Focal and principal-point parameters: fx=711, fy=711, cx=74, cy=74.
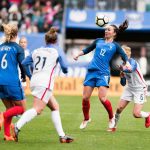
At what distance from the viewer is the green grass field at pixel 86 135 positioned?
11742mm

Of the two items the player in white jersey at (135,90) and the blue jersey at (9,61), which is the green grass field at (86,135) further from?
the blue jersey at (9,61)

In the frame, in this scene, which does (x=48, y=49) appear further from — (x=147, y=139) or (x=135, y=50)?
(x=135, y=50)

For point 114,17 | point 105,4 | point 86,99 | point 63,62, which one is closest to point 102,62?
point 86,99

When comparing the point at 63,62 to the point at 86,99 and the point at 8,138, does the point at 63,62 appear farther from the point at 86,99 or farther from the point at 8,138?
the point at 86,99

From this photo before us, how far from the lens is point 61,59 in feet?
38.7

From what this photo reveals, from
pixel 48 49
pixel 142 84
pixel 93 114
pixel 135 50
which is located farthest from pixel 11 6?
pixel 48 49

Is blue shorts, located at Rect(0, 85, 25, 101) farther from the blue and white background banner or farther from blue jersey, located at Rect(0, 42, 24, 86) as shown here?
the blue and white background banner

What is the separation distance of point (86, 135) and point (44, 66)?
2182 millimetres

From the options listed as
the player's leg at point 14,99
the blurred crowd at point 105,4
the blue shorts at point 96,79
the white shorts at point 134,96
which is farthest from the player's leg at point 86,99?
the blurred crowd at point 105,4

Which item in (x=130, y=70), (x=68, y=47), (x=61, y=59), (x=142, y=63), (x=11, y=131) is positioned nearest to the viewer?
(x=61, y=59)

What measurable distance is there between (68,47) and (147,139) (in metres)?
21.5

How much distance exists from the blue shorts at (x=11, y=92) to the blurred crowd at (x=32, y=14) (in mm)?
20400

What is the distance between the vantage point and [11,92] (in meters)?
12.1

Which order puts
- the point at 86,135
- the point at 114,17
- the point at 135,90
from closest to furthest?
the point at 86,135
the point at 135,90
the point at 114,17
